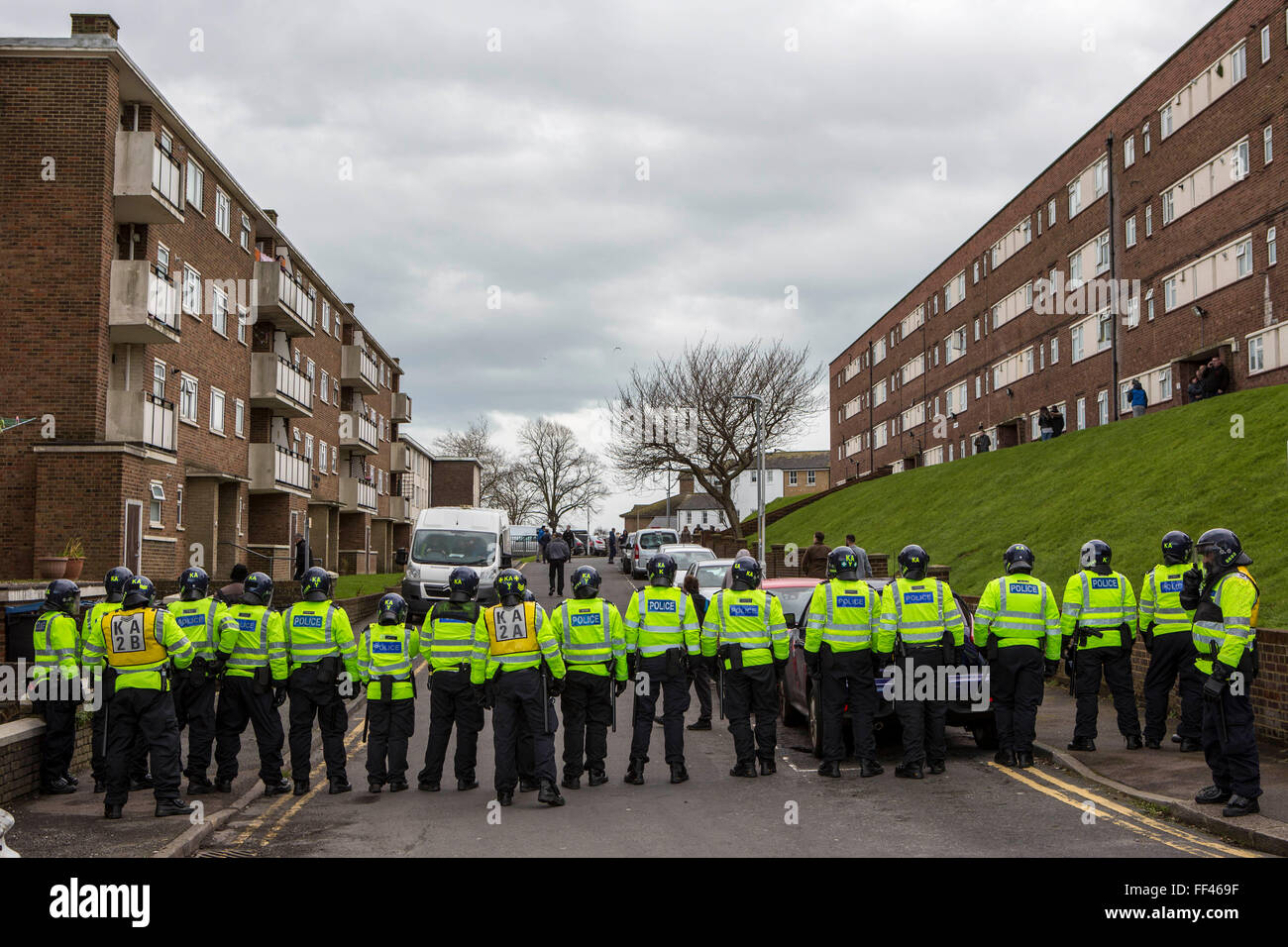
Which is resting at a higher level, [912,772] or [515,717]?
[515,717]

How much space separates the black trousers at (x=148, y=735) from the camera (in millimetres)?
8258

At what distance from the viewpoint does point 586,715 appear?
31.7 ft

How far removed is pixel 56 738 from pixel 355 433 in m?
41.2

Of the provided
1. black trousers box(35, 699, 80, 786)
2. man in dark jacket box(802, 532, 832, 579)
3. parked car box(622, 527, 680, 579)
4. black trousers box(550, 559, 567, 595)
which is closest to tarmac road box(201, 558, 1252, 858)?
black trousers box(35, 699, 80, 786)

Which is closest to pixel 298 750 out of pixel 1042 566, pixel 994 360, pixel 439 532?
pixel 1042 566

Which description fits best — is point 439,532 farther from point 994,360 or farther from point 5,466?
point 994,360

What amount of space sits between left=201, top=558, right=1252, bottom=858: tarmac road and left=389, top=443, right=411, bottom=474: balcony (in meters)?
52.6

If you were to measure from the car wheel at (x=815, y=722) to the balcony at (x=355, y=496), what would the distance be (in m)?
38.3

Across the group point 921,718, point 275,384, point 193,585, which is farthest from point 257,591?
point 275,384

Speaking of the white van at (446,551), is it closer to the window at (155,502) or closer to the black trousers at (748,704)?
the window at (155,502)

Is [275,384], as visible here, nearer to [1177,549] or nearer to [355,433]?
[355,433]

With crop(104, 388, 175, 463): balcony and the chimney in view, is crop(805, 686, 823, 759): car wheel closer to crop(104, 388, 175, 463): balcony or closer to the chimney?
crop(104, 388, 175, 463): balcony

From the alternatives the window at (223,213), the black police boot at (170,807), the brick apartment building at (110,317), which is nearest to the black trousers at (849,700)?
the black police boot at (170,807)

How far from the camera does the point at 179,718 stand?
945 cm
